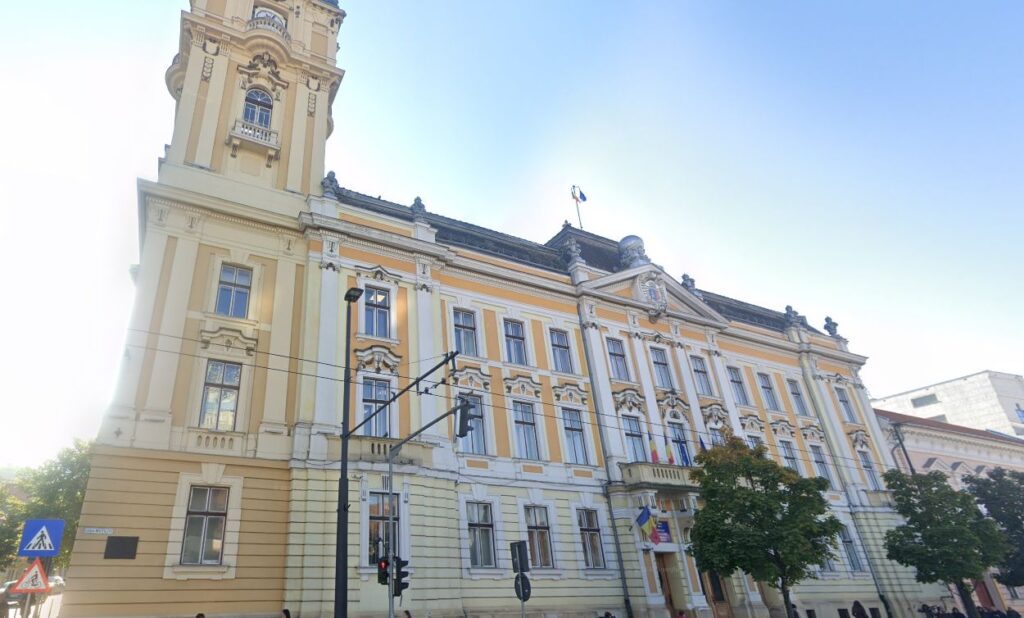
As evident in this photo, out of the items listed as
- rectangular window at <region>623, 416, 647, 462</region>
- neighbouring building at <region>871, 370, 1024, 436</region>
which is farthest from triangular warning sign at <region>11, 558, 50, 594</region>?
neighbouring building at <region>871, 370, 1024, 436</region>

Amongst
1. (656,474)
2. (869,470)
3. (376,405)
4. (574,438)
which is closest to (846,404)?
(869,470)

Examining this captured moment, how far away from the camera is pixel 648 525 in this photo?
81.5 ft

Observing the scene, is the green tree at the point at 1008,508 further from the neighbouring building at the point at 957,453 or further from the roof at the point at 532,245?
the roof at the point at 532,245

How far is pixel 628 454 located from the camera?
1104 inches

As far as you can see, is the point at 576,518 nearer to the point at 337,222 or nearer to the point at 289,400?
the point at 289,400

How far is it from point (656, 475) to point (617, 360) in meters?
6.00

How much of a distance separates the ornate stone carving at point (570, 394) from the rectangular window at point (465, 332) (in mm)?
4019

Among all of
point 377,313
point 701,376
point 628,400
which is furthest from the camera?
point 701,376

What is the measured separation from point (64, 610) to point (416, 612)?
8.81 meters

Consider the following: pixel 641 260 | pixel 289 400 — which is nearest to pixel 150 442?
pixel 289 400

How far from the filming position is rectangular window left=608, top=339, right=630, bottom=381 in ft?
99.0

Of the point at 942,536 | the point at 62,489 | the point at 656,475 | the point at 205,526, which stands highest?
the point at 62,489

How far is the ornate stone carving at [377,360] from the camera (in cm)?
2273

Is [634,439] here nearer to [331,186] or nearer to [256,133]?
[331,186]
